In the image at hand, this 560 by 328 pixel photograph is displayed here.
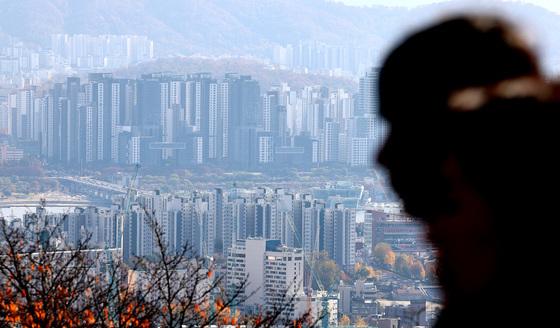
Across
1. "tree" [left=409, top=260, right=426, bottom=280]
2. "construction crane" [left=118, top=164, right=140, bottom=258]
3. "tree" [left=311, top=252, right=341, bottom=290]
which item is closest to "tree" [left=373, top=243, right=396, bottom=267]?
"tree" [left=311, top=252, right=341, bottom=290]

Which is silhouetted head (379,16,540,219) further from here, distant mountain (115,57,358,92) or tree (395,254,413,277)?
distant mountain (115,57,358,92)

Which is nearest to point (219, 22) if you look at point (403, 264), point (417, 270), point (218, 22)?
point (218, 22)

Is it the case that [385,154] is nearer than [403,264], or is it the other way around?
[385,154]

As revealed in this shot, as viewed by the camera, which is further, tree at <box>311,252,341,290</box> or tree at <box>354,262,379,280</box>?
tree at <box>354,262,379,280</box>

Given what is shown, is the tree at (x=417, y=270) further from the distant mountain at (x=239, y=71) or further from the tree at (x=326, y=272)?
the distant mountain at (x=239, y=71)

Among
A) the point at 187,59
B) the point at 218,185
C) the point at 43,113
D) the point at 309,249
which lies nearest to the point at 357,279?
the point at 309,249

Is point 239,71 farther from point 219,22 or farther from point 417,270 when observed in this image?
point 417,270

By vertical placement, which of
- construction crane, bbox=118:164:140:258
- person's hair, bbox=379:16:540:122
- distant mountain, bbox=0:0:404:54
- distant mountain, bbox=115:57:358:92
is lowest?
construction crane, bbox=118:164:140:258

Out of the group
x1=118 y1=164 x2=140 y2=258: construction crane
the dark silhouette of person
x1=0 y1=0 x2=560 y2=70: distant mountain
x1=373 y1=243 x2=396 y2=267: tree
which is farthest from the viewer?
x1=0 y1=0 x2=560 y2=70: distant mountain
